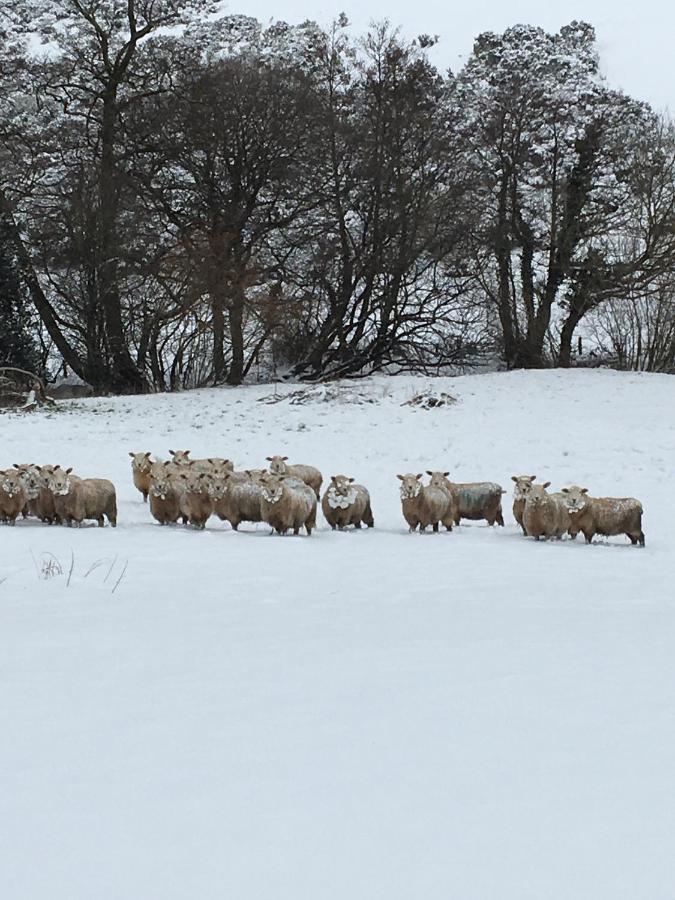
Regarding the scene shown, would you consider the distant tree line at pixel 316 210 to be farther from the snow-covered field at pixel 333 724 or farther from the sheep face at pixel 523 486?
the snow-covered field at pixel 333 724

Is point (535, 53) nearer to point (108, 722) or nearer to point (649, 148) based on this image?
point (649, 148)

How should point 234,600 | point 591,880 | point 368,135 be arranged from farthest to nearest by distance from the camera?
point 368,135 < point 234,600 < point 591,880

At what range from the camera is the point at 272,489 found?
11.7 m

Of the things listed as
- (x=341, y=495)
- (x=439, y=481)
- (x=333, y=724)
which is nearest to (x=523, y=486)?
(x=439, y=481)

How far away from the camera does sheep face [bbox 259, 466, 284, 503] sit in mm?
11695

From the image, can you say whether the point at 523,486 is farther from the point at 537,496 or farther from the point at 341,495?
the point at 341,495

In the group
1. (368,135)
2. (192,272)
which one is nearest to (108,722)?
(192,272)

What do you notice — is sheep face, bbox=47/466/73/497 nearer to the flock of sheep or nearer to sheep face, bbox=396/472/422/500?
the flock of sheep

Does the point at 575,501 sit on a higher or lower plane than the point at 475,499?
higher

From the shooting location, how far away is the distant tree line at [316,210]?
27625 mm

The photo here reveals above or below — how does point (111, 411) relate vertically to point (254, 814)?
above

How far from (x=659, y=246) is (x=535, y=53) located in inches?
395

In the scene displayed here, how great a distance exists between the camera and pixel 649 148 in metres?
27.8

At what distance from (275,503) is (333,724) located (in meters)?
7.56
